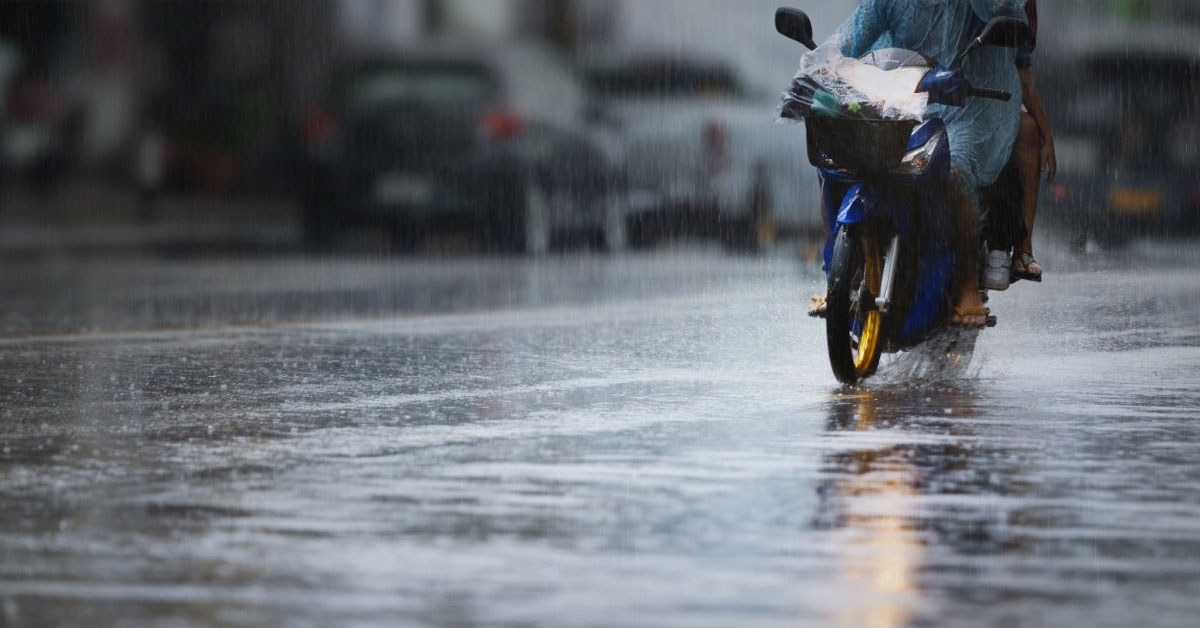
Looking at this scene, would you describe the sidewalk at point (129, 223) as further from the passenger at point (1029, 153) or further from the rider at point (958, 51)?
Answer: the rider at point (958, 51)

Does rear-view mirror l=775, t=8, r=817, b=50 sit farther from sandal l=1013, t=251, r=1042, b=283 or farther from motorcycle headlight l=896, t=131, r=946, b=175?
sandal l=1013, t=251, r=1042, b=283

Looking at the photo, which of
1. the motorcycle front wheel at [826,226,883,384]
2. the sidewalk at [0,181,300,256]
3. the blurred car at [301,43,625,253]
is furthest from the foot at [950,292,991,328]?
the sidewalk at [0,181,300,256]

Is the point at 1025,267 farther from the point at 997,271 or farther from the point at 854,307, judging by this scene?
the point at 854,307

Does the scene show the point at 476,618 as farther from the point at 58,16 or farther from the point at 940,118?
the point at 58,16

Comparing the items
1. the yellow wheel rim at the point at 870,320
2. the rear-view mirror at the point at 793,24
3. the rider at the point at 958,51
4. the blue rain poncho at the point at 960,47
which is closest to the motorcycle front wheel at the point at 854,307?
the yellow wheel rim at the point at 870,320

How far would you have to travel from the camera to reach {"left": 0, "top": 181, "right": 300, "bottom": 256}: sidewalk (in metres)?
24.1

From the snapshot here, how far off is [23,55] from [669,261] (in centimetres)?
1352

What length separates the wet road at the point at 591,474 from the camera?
5.83m

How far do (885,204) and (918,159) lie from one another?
22 cm

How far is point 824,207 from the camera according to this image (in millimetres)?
10406

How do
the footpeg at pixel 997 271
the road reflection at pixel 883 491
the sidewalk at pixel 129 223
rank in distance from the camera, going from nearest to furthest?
the road reflection at pixel 883 491
the footpeg at pixel 997 271
the sidewalk at pixel 129 223

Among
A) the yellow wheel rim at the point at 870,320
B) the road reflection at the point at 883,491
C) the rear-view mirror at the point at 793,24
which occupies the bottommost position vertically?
the road reflection at the point at 883,491

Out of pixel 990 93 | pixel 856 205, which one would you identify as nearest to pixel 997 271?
pixel 990 93

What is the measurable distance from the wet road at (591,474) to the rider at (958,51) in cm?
50
